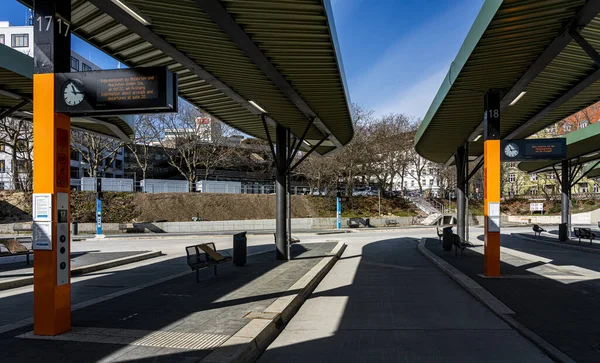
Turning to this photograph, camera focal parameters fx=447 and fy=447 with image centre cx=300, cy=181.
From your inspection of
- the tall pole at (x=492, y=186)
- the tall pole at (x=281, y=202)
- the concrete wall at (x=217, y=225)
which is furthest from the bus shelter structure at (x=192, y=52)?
the concrete wall at (x=217, y=225)

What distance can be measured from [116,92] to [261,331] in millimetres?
3760

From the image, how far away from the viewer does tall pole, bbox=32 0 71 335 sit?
590cm

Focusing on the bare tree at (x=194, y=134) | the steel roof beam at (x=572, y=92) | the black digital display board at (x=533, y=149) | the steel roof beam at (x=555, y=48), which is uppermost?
the bare tree at (x=194, y=134)

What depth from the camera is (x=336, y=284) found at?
11.2 metres

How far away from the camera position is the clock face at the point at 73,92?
6027mm

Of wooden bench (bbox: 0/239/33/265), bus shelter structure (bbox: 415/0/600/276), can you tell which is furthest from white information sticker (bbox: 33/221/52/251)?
wooden bench (bbox: 0/239/33/265)

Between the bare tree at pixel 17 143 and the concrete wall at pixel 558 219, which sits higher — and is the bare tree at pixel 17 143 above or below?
above

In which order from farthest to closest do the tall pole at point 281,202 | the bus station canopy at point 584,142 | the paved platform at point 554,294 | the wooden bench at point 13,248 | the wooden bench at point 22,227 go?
the wooden bench at point 22,227 < the bus station canopy at point 584,142 < the tall pole at point 281,202 < the wooden bench at point 13,248 < the paved platform at point 554,294

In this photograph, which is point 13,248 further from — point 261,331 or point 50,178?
point 261,331

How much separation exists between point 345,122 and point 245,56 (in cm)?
700

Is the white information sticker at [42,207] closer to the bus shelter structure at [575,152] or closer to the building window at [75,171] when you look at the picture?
the bus shelter structure at [575,152]

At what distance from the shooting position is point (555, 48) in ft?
27.5

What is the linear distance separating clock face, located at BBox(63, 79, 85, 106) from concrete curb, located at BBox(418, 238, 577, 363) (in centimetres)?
688

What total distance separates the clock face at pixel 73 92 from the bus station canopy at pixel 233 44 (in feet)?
3.73
